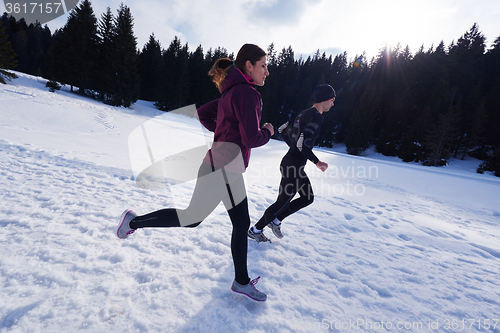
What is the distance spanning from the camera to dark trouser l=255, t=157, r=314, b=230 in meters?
2.71

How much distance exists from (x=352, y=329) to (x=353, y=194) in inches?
176

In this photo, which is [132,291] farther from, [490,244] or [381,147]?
[381,147]

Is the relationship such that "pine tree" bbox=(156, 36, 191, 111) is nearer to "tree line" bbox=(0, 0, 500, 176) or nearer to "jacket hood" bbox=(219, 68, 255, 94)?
"tree line" bbox=(0, 0, 500, 176)

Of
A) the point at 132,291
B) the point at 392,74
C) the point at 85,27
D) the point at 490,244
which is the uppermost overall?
the point at 392,74

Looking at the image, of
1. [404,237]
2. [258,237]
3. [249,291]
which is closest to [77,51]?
[258,237]

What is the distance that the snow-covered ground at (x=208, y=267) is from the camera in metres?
1.57

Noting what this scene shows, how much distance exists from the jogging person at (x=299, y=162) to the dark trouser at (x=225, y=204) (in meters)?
1.05

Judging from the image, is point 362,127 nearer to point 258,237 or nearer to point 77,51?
point 258,237

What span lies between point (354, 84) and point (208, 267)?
46.7 m

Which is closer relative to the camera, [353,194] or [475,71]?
[353,194]

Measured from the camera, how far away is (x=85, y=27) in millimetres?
23062

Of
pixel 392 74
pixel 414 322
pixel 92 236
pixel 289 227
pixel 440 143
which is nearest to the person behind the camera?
pixel 414 322

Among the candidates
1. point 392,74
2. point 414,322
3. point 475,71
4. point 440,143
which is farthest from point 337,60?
point 414,322

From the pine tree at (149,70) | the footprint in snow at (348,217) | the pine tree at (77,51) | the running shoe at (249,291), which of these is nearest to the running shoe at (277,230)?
the running shoe at (249,291)
